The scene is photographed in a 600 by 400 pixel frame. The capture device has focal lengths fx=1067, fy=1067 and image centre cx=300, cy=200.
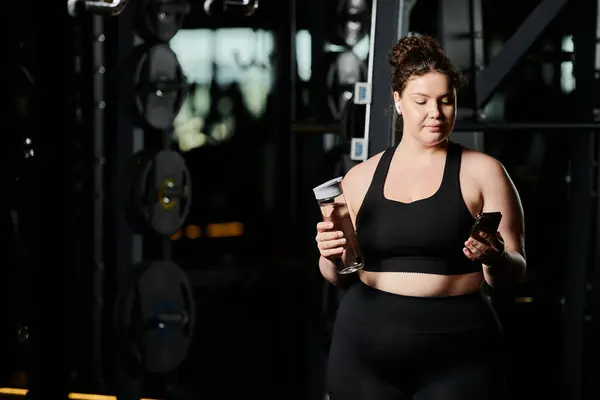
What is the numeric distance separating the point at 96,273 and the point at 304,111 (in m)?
3.83

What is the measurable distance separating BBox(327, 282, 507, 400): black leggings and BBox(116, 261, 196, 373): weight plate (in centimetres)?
231

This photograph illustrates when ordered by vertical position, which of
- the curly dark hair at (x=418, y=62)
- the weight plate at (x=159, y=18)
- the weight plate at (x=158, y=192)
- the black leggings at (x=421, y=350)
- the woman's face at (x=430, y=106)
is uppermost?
the weight plate at (x=159, y=18)

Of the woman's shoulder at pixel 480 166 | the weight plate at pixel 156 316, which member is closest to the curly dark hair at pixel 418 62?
the woman's shoulder at pixel 480 166

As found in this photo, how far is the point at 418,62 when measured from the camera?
2.00 m

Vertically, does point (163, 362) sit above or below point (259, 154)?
below

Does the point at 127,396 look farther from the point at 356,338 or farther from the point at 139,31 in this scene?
the point at 356,338

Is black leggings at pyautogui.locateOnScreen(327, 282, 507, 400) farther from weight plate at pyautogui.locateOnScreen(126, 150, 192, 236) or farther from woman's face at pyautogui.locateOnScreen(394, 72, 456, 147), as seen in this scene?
weight plate at pyautogui.locateOnScreen(126, 150, 192, 236)

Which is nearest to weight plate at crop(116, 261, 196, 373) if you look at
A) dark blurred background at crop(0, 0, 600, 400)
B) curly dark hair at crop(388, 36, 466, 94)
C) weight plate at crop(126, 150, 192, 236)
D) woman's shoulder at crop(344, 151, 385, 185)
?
dark blurred background at crop(0, 0, 600, 400)

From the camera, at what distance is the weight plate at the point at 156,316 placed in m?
4.23

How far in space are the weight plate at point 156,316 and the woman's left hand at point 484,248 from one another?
8.44 feet

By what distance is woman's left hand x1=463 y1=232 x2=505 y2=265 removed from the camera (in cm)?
184

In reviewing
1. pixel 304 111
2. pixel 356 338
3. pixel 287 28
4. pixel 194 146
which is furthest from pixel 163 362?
pixel 194 146

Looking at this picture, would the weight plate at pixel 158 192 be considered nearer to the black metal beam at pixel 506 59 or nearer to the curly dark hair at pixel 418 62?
the black metal beam at pixel 506 59

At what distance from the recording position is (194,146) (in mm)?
10766
